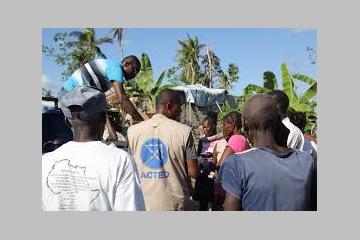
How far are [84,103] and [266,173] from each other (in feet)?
3.31

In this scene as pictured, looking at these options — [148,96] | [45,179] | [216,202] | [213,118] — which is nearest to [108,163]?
[45,179]

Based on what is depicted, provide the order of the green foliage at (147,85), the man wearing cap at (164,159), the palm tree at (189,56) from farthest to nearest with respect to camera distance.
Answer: the palm tree at (189,56) → the green foliage at (147,85) → the man wearing cap at (164,159)

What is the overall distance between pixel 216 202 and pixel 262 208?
1.82 meters

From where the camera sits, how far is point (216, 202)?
4410mm

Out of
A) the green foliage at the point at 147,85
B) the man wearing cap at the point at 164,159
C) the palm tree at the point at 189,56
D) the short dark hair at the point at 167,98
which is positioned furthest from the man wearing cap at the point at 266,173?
the palm tree at the point at 189,56

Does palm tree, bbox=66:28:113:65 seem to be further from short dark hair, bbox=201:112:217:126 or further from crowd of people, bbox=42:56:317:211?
crowd of people, bbox=42:56:317:211

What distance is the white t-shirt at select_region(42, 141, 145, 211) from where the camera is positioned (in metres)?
2.41

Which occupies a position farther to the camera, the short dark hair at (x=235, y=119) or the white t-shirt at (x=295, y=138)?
the short dark hair at (x=235, y=119)

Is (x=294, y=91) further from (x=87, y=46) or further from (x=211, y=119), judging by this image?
(x=87, y=46)

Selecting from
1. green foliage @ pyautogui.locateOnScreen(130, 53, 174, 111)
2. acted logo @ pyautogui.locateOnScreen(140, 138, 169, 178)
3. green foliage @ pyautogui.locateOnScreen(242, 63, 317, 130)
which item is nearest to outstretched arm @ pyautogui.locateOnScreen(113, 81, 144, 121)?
acted logo @ pyautogui.locateOnScreen(140, 138, 169, 178)

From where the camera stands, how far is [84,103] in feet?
8.13

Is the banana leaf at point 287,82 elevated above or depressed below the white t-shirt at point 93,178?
above

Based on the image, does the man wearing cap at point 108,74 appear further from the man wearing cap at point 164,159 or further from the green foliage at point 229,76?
the green foliage at point 229,76

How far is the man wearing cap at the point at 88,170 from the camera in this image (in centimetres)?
242
